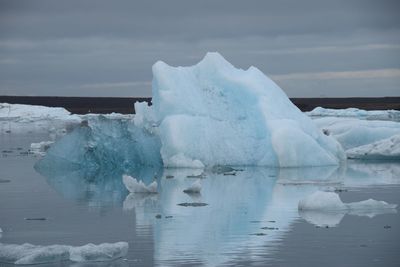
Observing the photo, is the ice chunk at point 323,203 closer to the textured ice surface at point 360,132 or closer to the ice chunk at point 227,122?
the ice chunk at point 227,122

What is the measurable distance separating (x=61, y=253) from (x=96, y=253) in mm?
317

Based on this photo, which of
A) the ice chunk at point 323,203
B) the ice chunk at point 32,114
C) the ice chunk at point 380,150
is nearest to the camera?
the ice chunk at point 323,203

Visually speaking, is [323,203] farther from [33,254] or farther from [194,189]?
[33,254]

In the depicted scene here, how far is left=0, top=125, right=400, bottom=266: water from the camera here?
27.2 ft

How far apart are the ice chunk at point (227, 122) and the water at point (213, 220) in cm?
149

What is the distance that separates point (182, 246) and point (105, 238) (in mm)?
922

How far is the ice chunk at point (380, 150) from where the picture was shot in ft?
65.4

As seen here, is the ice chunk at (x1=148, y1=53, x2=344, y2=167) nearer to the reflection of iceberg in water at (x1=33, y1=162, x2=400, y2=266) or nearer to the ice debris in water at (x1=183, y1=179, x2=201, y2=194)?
the reflection of iceberg in water at (x1=33, y1=162, x2=400, y2=266)

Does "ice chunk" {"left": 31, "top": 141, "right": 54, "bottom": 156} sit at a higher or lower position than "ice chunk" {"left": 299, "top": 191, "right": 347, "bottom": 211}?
higher

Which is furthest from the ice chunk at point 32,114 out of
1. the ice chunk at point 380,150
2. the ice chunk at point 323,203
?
the ice chunk at point 323,203

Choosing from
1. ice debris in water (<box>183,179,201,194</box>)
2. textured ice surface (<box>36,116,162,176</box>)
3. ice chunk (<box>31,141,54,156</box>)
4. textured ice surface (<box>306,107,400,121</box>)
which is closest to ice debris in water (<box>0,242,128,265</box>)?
ice debris in water (<box>183,179,201,194</box>)

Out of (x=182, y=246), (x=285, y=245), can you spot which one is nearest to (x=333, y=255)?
(x=285, y=245)

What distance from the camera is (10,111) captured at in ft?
197

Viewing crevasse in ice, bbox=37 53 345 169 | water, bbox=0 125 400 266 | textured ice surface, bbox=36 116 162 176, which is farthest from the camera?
crevasse in ice, bbox=37 53 345 169
